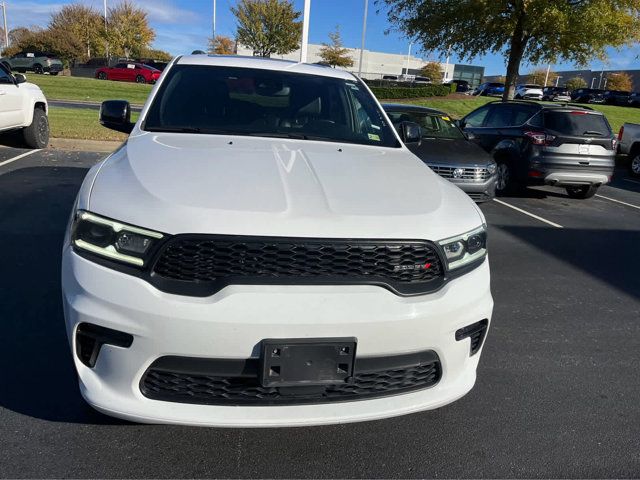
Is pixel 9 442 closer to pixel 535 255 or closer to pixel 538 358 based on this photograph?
pixel 538 358

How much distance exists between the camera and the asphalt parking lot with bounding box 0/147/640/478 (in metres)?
2.35

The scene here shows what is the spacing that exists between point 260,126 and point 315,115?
0.45 metres

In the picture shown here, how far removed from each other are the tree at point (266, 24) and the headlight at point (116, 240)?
4225cm

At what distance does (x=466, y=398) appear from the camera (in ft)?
→ 9.74

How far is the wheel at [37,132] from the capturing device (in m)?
10.1

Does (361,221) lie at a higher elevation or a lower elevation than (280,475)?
higher

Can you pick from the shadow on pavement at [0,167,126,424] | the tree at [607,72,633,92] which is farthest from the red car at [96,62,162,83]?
the tree at [607,72,633,92]

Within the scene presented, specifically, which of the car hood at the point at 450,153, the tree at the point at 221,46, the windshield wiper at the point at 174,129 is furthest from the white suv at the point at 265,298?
the tree at the point at 221,46

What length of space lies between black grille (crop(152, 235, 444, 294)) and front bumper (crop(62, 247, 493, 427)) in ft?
0.16

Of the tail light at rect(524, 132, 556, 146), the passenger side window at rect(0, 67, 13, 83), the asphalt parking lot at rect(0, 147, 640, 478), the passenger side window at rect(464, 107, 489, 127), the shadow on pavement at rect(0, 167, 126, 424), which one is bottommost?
the asphalt parking lot at rect(0, 147, 640, 478)

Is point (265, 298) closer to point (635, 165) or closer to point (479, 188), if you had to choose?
point (479, 188)

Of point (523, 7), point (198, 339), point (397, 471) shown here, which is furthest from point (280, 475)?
point (523, 7)

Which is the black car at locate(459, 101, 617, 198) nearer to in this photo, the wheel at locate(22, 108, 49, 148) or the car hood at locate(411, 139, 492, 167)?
the car hood at locate(411, 139, 492, 167)

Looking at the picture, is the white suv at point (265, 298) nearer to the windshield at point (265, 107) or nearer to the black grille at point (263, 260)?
the black grille at point (263, 260)
